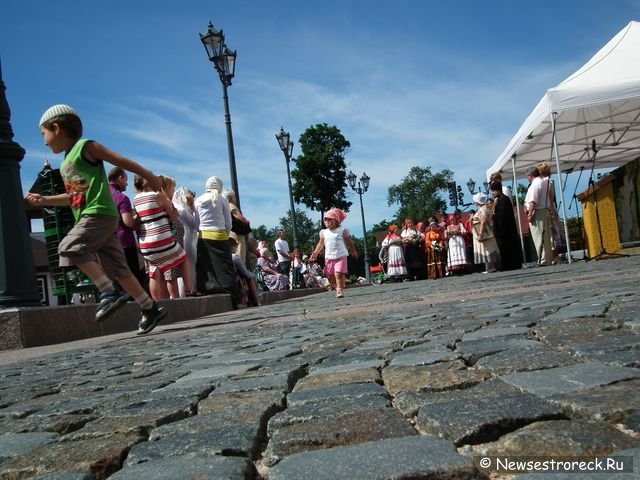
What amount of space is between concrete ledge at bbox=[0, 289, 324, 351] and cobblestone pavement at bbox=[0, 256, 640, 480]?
7.22 feet

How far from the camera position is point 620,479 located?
42.9 inches

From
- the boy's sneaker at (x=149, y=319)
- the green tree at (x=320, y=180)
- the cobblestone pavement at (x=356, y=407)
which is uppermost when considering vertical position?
the green tree at (x=320, y=180)

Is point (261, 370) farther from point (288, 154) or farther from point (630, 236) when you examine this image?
point (288, 154)

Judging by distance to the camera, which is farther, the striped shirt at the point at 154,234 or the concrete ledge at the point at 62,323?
the striped shirt at the point at 154,234

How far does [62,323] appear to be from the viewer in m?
6.40

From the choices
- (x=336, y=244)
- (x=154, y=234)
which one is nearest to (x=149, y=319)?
(x=154, y=234)

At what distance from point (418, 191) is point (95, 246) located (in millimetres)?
118248

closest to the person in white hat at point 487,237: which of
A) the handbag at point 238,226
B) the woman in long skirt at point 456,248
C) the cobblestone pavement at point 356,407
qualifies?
the woman in long skirt at point 456,248

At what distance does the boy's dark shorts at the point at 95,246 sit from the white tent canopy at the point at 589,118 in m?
9.14

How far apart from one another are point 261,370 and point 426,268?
18.2m

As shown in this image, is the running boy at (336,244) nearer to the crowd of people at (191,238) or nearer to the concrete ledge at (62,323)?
the crowd of people at (191,238)

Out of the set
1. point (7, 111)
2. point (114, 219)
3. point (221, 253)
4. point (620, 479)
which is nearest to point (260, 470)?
point (620, 479)

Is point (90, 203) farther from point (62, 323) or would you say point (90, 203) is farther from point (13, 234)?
point (62, 323)

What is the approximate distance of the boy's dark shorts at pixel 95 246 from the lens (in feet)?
18.0
